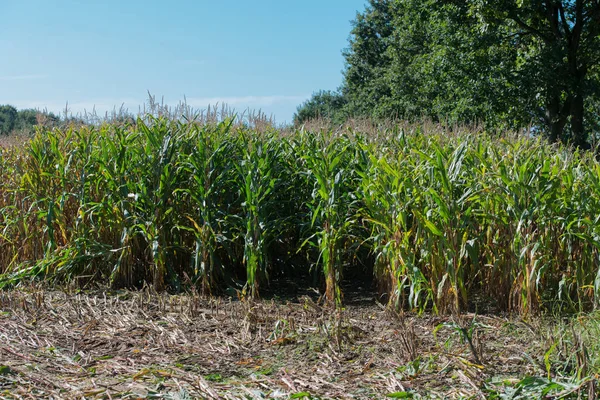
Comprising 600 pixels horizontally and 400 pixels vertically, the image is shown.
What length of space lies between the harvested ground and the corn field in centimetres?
51

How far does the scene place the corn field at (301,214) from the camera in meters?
5.28

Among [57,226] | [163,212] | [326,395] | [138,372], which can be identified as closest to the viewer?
[326,395]

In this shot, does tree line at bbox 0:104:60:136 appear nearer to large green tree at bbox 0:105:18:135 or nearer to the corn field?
large green tree at bbox 0:105:18:135

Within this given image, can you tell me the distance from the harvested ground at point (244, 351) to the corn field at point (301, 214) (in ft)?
1.67

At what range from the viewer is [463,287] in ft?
17.5

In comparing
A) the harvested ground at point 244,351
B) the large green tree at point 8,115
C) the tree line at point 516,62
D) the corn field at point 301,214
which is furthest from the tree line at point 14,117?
the harvested ground at point 244,351

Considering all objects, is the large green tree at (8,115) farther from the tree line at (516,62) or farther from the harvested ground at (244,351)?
the harvested ground at (244,351)

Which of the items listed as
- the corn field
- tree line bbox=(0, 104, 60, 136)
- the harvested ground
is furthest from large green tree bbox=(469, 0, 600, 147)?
tree line bbox=(0, 104, 60, 136)

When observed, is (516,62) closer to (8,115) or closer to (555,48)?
(555,48)

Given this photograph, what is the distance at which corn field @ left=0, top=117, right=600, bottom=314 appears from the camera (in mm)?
5277

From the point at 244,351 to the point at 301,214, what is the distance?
7.35 ft

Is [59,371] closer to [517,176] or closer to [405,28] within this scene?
[517,176]

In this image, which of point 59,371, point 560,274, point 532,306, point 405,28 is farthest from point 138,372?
point 405,28

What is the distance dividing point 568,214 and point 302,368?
2835 mm
